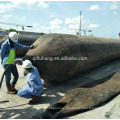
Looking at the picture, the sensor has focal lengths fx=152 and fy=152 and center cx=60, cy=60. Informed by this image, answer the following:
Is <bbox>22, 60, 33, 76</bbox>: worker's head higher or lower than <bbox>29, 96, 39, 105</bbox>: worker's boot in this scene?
higher

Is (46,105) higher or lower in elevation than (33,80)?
lower

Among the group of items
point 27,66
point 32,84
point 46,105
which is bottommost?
point 46,105

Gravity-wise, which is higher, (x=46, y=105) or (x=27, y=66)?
(x=27, y=66)

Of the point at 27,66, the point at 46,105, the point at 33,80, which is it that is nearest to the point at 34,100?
the point at 46,105

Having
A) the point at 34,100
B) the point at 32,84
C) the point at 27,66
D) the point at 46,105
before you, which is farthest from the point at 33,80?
the point at 46,105

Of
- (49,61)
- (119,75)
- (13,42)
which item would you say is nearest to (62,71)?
(49,61)

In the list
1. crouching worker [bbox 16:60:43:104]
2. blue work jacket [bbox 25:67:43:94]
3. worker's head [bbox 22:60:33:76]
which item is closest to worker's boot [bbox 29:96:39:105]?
crouching worker [bbox 16:60:43:104]

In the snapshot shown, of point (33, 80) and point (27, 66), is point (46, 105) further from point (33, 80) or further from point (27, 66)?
point (27, 66)

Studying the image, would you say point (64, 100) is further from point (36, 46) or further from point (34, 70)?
point (36, 46)

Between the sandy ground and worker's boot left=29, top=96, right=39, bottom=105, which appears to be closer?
the sandy ground

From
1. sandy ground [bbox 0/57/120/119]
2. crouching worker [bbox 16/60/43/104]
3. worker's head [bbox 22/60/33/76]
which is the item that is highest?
worker's head [bbox 22/60/33/76]

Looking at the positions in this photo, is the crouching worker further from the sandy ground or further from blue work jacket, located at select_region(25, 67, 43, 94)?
the sandy ground

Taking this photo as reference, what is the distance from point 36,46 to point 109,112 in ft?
8.52

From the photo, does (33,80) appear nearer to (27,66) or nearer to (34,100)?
(27,66)
